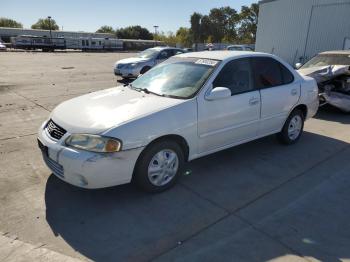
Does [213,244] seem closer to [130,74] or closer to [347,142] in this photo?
[347,142]

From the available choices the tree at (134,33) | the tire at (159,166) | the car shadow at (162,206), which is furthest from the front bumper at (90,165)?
the tree at (134,33)

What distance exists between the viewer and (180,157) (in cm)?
396

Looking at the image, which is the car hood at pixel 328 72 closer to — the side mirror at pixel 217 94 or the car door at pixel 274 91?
the car door at pixel 274 91

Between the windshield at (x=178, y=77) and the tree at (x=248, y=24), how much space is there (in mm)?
73973

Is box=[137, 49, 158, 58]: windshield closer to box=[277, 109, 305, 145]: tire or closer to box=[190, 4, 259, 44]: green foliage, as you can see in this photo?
box=[277, 109, 305, 145]: tire

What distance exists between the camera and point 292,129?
18.5 ft

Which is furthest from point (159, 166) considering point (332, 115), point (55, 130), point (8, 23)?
point (8, 23)

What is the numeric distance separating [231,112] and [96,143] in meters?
1.95

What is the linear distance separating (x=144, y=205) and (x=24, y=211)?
130 centimetres

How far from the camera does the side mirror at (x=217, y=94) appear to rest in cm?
404

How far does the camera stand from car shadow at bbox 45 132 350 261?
9.71 ft

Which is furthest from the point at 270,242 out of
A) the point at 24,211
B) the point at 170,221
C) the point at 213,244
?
the point at 24,211

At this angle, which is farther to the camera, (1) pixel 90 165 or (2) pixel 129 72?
(2) pixel 129 72

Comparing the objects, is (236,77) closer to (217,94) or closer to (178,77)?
(217,94)
